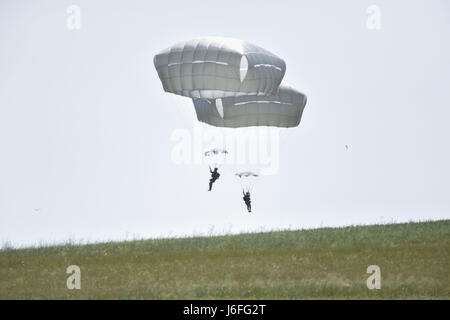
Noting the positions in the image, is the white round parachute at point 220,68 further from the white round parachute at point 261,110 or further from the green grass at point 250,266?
the green grass at point 250,266

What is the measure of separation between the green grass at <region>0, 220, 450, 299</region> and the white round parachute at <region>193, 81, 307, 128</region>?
5195mm

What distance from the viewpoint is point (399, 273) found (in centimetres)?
2602

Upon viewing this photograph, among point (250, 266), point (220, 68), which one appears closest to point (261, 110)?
point (220, 68)

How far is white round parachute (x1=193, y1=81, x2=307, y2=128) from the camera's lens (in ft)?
120

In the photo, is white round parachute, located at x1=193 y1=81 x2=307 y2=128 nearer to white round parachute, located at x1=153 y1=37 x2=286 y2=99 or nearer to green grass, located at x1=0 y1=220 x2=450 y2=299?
white round parachute, located at x1=153 y1=37 x2=286 y2=99

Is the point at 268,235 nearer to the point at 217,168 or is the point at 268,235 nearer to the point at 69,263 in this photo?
the point at 217,168

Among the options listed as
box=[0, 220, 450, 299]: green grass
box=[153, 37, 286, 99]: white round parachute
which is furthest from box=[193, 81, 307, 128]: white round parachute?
box=[0, 220, 450, 299]: green grass

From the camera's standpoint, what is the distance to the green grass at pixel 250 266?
23.4m

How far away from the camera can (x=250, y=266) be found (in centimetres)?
2711

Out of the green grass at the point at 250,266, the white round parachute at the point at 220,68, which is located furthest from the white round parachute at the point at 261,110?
the green grass at the point at 250,266
